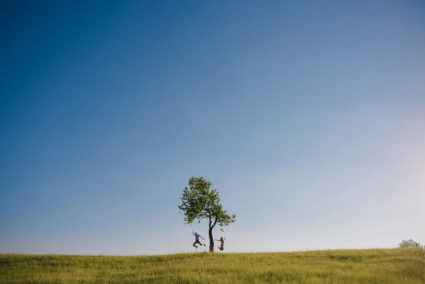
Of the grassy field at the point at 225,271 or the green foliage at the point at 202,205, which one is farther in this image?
the green foliage at the point at 202,205

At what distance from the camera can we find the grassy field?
508 inches

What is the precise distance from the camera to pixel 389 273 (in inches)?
563

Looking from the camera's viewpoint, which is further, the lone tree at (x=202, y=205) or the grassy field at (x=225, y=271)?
the lone tree at (x=202, y=205)

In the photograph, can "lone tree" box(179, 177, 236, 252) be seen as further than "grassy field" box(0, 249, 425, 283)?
Yes

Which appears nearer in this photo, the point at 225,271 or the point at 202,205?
the point at 225,271

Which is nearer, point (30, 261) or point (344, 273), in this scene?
point (344, 273)

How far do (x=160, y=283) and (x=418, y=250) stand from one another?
2297 centimetres

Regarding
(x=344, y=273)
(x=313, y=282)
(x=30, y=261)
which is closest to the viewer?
(x=313, y=282)

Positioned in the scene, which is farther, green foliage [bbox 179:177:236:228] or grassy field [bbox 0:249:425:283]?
green foliage [bbox 179:177:236:228]

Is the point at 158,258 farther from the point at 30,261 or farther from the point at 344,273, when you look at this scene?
the point at 344,273

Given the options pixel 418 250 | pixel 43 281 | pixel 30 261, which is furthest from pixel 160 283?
pixel 418 250

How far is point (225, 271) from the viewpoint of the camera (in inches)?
590

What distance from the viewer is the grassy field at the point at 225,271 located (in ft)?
42.3

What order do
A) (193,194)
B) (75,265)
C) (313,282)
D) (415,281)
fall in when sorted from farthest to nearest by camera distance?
(193,194) → (75,265) → (415,281) → (313,282)
